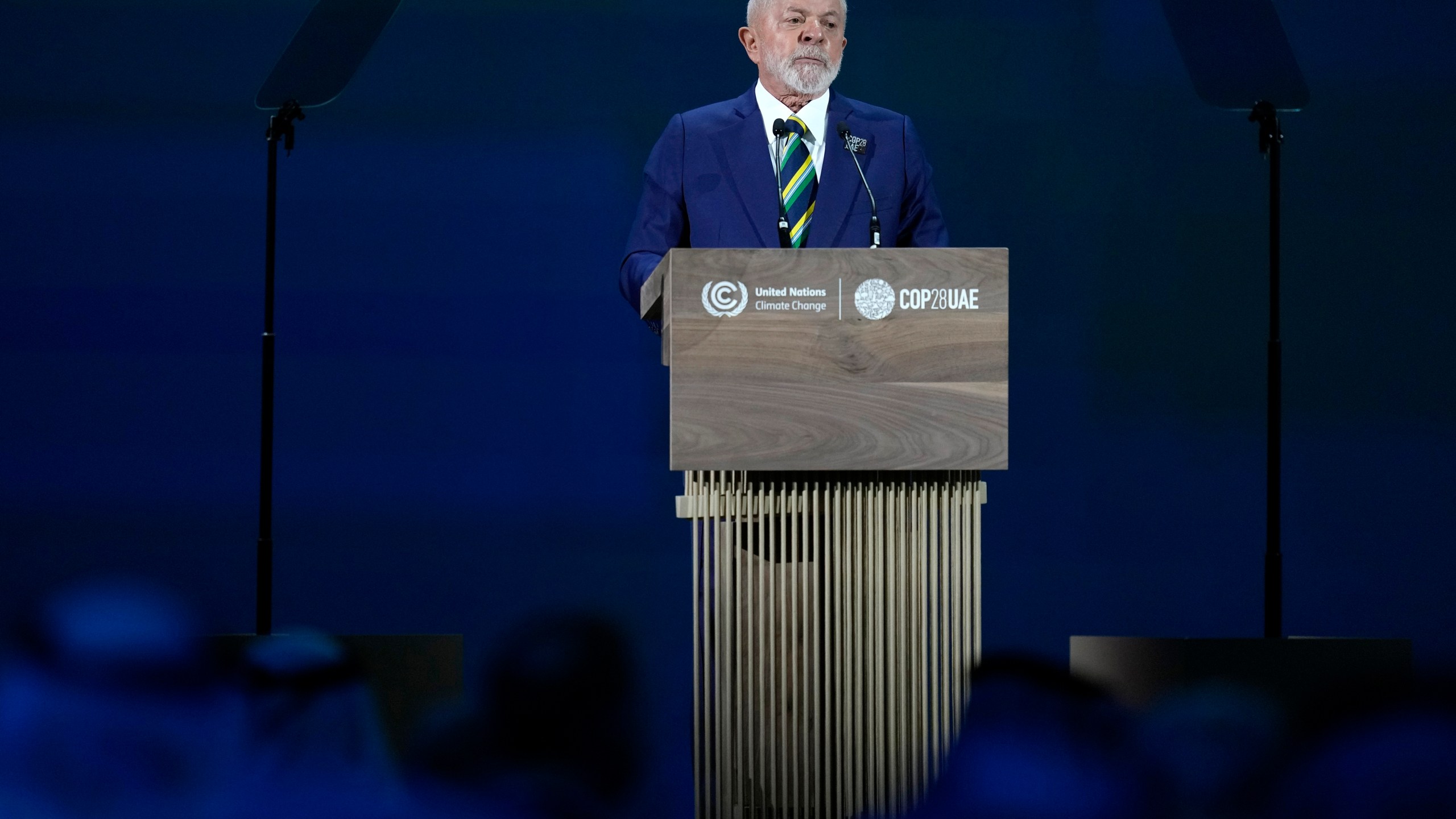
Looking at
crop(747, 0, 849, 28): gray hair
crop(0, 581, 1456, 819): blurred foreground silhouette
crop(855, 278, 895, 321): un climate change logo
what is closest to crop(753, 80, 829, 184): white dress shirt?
crop(747, 0, 849, 28): gray hair

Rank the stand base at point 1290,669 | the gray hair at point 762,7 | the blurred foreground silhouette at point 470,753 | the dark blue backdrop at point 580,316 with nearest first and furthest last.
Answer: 1. the blurred foreground silhouette at point 470,753
2. the stand base at point 1290,669
3. the gray hair at point 762,7
4. the dark blue backdrop at point 580,316

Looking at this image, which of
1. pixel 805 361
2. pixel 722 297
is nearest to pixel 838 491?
pixel 805 361

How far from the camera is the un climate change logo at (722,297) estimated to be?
83.7 inches

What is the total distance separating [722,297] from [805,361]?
0.50 feet

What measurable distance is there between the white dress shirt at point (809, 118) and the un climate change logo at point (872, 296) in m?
0.74

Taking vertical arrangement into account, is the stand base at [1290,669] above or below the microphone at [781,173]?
below

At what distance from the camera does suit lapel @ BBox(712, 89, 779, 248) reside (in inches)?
111

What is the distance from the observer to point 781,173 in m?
2.83

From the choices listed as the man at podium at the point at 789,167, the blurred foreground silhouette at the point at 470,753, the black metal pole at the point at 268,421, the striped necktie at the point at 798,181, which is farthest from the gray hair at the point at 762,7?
the blurred foreground silhouette at the point at 470,753

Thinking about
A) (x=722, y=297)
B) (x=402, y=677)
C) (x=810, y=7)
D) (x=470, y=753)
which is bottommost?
(x=470, y=753)

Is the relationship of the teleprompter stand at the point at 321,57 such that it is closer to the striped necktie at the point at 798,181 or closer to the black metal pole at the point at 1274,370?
the striped necktie at the point at 798,181

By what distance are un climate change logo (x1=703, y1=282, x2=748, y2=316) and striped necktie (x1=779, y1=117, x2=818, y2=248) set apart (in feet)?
2.25

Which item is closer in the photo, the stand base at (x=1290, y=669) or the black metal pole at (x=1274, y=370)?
the stand base at (x=1290, y=669)

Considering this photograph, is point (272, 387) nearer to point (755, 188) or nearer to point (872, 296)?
point (755, 188)
